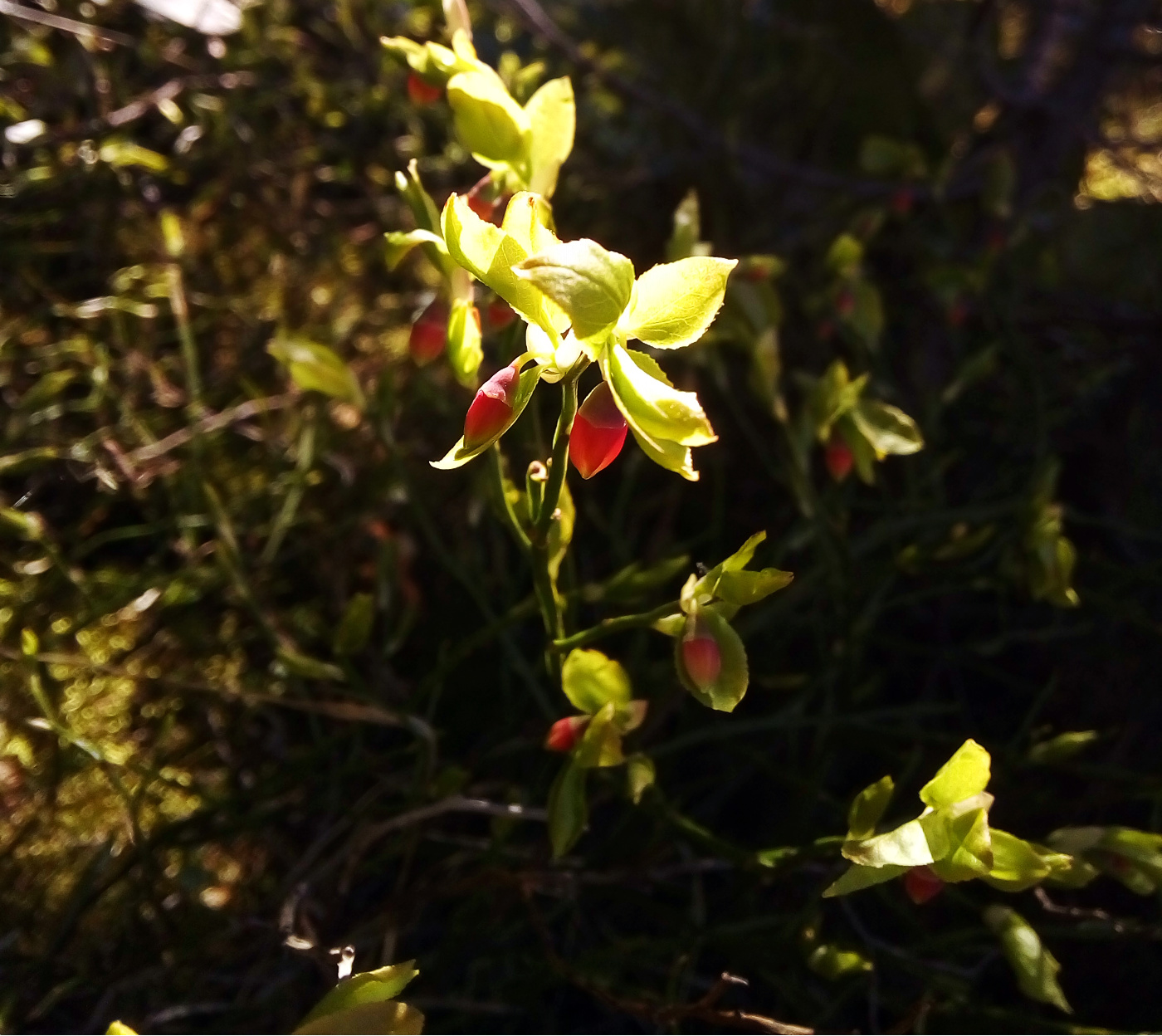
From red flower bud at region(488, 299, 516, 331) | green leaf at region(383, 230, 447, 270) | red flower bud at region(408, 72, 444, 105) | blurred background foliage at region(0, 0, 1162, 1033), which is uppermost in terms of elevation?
red flower bud at region(408, 72, 444, 105)

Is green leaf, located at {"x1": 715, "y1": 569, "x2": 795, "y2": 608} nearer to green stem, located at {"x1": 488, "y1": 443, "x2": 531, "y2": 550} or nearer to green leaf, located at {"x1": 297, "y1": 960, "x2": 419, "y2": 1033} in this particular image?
green stem, located at {"x1": 488, "y1": 443, "x2": 531, "y2": 550}

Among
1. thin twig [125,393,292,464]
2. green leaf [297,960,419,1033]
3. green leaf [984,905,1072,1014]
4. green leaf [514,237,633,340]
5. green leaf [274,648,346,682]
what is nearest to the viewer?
green leaf [514,237,633,340]

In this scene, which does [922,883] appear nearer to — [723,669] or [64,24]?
[723,669]

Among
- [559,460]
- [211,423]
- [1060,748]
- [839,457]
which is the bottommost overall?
[211,423]

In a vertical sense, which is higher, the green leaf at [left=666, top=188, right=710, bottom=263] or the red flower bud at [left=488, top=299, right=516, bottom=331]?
the green leaf at [left=666, top=188, right=710, bottom=263]

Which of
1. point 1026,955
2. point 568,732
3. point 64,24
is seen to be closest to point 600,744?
point 568,732

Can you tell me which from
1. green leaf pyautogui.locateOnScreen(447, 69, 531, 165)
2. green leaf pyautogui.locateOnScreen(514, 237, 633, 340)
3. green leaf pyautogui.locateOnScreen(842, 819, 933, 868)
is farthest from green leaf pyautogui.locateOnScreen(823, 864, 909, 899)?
green leaf pyautogui.locateOnScreen(447, 69, 531, 165)
